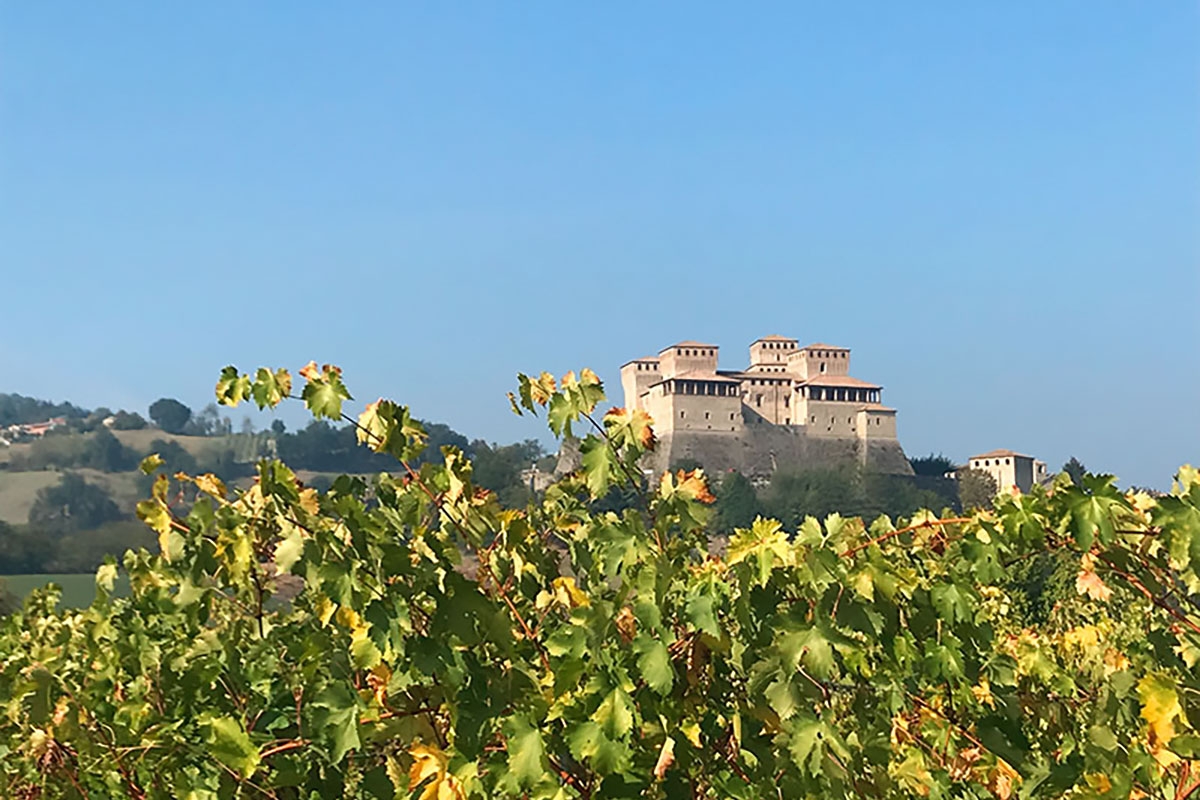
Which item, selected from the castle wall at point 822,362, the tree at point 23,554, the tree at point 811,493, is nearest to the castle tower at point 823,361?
the castle wall at point 822,362

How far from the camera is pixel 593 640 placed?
207 centimetres

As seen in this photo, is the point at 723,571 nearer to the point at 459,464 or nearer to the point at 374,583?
the point at 459,464

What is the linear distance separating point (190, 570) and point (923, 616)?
1.35m

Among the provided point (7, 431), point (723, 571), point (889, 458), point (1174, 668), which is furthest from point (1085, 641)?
point (7, 431)

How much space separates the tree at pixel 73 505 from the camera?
6194cm

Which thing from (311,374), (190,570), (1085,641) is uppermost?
(311,374)

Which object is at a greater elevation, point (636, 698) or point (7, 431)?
point (7, 431)

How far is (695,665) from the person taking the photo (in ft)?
7.47

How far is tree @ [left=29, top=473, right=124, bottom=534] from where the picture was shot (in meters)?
61.9

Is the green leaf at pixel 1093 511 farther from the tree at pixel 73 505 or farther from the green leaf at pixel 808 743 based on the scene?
the tree at pixel 73 505

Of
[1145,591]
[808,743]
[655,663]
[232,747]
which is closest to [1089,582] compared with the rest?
[1145,591]

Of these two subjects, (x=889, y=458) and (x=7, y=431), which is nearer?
(x=889, y=458)

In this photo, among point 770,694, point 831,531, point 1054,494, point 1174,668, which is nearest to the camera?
point 770,694

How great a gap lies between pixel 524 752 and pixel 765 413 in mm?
73109
